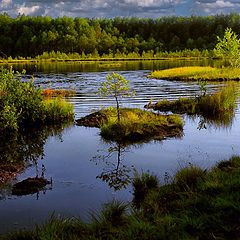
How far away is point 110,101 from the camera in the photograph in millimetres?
39938

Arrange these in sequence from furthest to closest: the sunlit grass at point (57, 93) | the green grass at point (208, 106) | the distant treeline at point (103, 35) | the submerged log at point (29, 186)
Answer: the distant treeline at point (103, 35) → the sunlit grass at point (57, 93) → the green grass at point (208, 106) → the submerged log at point (29, 186)

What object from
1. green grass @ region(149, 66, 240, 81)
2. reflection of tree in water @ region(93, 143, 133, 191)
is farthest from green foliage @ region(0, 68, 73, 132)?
green grass @ region(149, 66, 240, 81)

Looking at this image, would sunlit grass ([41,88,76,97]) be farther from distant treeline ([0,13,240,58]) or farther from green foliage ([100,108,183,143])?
distant treeline ([0,13,240,58])

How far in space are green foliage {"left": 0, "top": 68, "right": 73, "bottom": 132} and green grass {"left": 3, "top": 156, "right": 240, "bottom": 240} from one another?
1375 cm

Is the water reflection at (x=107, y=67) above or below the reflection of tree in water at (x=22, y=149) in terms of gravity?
below

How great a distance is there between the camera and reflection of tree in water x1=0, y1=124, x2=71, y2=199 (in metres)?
17.8

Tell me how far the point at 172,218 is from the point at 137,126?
14.7 m

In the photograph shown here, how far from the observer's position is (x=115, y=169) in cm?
1870

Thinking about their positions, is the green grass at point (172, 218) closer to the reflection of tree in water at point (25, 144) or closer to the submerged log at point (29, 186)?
the submerged log at point (29, 186)

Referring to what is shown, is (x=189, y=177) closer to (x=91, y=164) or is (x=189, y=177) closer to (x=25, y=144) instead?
(x=91, y=164)

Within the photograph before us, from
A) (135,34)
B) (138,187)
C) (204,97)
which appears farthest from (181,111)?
(135,34)

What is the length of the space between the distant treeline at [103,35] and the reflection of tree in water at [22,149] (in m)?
123

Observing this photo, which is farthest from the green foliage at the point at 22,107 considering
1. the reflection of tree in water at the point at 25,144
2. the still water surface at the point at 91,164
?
the still water surface at the point at 91,164

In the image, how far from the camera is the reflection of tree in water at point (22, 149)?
17.8m
